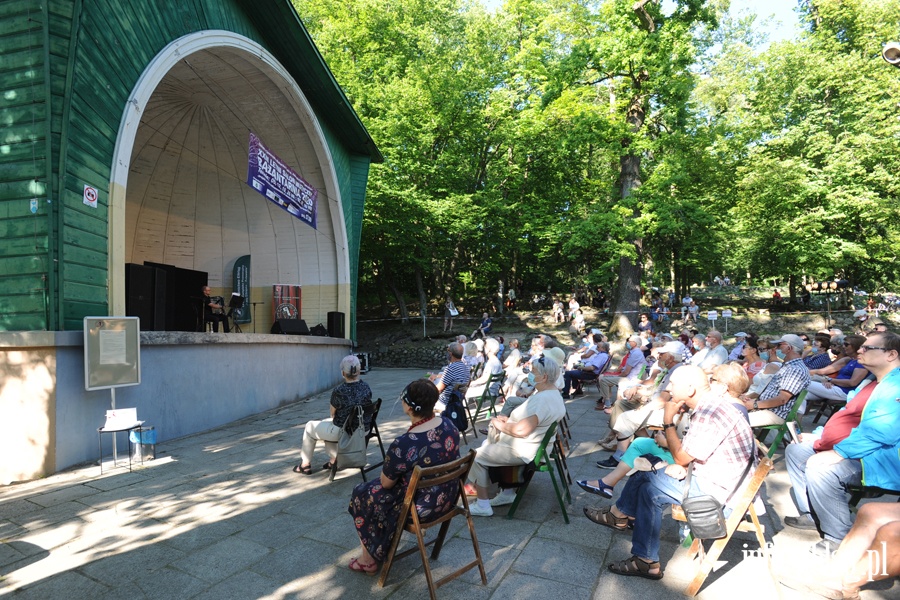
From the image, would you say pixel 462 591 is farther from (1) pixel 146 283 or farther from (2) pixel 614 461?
(1) pixel 146 283

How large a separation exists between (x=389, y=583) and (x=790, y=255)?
21391mm

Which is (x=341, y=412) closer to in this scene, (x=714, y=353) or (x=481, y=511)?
(x=481, y=511)

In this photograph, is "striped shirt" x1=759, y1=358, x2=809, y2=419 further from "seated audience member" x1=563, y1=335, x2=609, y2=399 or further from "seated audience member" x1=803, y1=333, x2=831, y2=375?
"seated audience member" x1=563, y1=335, x2=609, y2=399

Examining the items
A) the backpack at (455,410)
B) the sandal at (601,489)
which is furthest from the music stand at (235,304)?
the sandal at (601,489)

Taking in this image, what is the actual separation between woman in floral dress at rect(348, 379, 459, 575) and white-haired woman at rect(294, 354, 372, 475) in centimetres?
171

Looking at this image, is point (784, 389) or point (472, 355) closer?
point (784, 389)

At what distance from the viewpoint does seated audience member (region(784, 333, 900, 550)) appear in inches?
114

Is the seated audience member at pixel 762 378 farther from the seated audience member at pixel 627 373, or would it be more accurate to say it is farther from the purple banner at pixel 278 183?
the purple banner at pixel 278 183

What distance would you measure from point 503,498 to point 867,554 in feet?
7.68

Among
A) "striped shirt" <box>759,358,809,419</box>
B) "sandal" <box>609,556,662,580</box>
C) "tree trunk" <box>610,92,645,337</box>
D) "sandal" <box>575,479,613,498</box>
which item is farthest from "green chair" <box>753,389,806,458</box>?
"tree trunk" <box>610,92,645,337</box>

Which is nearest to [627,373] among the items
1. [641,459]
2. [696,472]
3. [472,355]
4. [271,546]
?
[472,355]

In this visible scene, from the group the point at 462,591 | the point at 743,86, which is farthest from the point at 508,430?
the point at 743,86

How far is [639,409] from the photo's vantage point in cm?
482

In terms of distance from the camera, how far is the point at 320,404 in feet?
34.0
